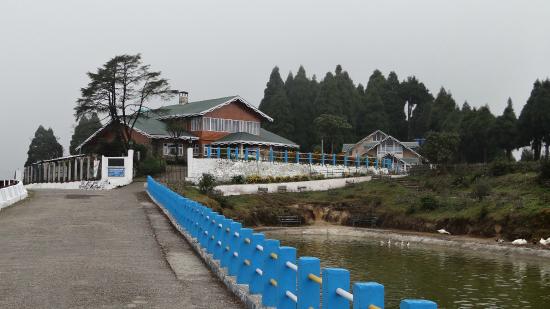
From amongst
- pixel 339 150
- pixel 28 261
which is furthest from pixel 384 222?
pixel 339 150

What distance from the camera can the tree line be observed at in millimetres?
63812

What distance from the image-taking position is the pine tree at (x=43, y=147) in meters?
87.7

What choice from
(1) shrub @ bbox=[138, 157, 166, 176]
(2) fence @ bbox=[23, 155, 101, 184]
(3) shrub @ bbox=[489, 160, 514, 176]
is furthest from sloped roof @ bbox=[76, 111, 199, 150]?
(3) shrub @ bbox=[489, 160, 514, 176]

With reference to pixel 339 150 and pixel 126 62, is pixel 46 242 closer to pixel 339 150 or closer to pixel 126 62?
pixel 126 62

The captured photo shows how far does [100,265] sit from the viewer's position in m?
11.9

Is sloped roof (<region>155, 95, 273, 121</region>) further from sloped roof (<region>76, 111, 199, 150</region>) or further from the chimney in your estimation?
the chimney

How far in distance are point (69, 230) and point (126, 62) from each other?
3586 cm

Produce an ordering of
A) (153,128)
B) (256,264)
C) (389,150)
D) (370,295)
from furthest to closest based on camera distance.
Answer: (389,150), (153,128), (256,264), (370,295)

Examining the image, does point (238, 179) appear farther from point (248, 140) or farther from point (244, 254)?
point (244, 254)

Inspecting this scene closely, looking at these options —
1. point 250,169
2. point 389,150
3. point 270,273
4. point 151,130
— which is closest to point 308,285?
point 270,273

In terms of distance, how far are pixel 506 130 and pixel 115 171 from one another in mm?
47430

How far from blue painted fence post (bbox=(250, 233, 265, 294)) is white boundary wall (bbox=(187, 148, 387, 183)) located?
33.5 metres

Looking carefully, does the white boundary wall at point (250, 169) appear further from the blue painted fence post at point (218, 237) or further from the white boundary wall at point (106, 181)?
the blue painted fence post at point (218, 237)

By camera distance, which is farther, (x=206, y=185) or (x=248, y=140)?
(x=248, y=140)
